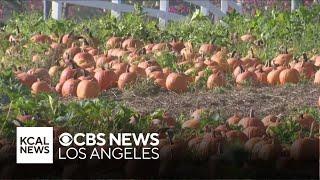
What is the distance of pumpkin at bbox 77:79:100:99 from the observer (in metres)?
7.52

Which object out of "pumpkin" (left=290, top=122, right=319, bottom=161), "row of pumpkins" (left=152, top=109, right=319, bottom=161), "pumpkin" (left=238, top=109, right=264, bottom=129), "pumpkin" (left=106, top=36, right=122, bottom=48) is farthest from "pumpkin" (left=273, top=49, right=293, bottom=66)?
"pumpkin" (left=290, top=122, right=319, bottom=161)

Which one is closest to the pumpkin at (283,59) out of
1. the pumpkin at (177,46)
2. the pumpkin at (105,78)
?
the pumpkin at (177,46)

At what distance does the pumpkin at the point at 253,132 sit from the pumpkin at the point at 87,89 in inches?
84.2

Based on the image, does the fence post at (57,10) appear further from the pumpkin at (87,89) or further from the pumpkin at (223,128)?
the pumpkin at (223,128)

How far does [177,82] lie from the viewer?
7.78 metres

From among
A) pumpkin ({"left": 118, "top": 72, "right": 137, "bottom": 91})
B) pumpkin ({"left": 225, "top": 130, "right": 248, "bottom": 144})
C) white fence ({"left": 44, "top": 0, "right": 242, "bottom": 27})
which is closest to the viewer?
pumpkin ({"left": 225, "top": 130, "right": 248, "bottom": 144})

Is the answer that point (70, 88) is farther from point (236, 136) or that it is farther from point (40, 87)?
point (236, 136)

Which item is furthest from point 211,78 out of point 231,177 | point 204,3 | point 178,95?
point 204,3

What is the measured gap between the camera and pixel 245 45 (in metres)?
9.98

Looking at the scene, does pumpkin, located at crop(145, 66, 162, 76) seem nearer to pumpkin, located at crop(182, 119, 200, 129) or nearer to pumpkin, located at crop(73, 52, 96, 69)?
pumpkin, located at crop(73, 52, 96, 69)

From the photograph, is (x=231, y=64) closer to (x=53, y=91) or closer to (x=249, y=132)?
(x=53, y=91)

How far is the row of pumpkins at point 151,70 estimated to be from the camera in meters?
7.79

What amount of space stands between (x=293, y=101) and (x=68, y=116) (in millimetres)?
2177

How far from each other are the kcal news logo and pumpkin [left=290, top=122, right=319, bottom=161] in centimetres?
135
